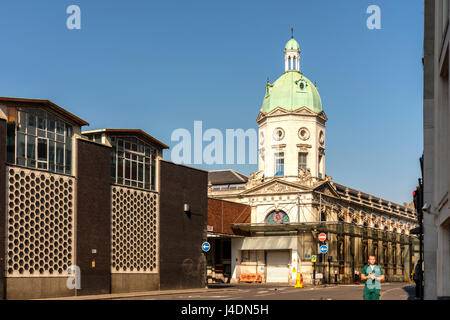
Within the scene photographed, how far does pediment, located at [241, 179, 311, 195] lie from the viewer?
75.4 metres

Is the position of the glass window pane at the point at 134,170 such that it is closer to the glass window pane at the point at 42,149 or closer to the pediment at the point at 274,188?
the glass window pane at the point at 42,149

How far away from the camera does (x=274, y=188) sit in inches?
3017

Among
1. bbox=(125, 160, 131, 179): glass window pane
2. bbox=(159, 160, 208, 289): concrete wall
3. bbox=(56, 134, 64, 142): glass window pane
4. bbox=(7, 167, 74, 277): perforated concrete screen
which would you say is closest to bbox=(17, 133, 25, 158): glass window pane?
bbox=(7, 167, 74, 277): perforated concrete screen

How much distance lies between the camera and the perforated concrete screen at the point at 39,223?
36.2 m

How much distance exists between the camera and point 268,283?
234ft

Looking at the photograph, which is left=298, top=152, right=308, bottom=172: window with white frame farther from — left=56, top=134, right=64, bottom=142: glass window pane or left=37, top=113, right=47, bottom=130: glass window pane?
left=37, top=113, right=47, bottom=130: glass window pane

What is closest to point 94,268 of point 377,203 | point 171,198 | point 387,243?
point 171,198

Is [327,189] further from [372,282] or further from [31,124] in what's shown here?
[372,282]

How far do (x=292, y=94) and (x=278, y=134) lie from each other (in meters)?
4.87

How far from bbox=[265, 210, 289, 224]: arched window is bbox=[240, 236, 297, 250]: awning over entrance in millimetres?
3727

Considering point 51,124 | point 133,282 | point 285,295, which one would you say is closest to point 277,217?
point 133,282

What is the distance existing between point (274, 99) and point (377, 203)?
1102 inches

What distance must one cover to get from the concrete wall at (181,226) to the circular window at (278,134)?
2429cm
